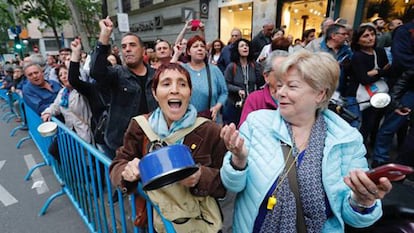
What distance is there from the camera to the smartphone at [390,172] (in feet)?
2.77

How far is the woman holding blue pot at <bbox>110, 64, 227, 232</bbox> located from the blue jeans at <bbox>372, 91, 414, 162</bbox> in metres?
3.01

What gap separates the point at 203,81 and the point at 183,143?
1.84 m

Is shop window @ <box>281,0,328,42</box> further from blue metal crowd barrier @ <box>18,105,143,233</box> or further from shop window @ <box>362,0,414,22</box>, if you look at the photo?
blue metal crowd barrier @ <box>18,105,143,233</box>

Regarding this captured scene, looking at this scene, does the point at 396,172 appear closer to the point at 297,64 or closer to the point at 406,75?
the point at 297,64

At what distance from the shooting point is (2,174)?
441cm

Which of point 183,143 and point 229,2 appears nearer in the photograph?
point 183,143

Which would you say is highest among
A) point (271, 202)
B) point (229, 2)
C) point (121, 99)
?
point (229, 2)

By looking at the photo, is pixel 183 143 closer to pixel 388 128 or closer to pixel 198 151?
pixel 198 151

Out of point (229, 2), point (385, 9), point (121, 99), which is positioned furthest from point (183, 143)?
point (229, 2)

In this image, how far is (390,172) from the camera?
89 cm

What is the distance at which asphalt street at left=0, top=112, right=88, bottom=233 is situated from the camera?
2.97 metres

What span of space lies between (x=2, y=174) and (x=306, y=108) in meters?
5.36

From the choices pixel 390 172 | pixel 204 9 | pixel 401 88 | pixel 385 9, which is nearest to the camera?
pixel 390 172

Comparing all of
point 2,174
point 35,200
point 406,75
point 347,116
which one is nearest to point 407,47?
point 406,75
